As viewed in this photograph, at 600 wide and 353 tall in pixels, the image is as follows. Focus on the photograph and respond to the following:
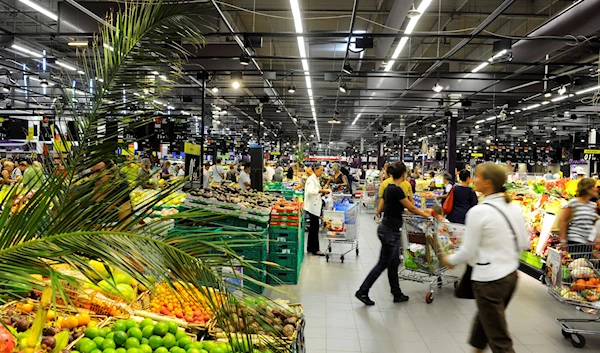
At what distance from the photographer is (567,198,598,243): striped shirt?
16.5 ft

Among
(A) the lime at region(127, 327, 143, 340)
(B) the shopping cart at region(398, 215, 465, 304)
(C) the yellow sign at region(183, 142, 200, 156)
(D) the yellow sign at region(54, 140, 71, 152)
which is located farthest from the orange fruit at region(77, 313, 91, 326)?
(C) the yellow sign at region(183, 142, 200, 156)

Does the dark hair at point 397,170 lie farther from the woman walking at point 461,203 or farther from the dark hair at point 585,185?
the dark hair at point 585,185

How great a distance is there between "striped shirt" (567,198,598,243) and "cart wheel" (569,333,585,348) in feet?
3.66

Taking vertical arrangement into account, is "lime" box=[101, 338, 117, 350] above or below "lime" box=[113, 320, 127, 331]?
below

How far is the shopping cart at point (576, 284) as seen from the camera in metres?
4.41

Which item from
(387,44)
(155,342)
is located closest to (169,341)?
(155,342)

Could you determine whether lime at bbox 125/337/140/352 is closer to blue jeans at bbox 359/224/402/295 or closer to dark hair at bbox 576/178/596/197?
blue jeans at bbox 359/224/402/295

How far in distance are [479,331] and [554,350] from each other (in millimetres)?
1558

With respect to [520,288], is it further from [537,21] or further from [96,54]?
[537,21]

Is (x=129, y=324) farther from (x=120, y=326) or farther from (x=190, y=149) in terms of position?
(x=190, y=149)

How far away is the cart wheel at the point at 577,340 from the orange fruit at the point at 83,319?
4350 millimetres

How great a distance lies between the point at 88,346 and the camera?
2.30 m

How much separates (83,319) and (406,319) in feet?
11.5

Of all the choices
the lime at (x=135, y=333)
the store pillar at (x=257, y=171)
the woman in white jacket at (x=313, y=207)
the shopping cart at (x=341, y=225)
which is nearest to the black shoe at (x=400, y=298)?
the shopping cart at (x=341, y=225)
